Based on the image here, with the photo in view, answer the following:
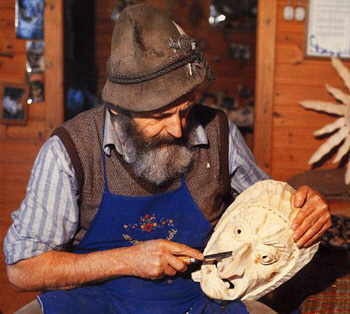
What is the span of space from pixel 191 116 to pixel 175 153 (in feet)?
0.94

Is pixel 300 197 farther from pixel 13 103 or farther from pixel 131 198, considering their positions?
pixel 13 103

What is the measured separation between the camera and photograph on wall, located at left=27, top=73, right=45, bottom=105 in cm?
382

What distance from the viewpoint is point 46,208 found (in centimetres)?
207

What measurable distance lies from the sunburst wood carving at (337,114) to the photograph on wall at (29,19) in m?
2.03

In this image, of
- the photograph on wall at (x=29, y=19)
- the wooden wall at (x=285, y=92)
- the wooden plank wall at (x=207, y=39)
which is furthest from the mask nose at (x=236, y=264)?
the wooden plank wall at (x=207, y=39)

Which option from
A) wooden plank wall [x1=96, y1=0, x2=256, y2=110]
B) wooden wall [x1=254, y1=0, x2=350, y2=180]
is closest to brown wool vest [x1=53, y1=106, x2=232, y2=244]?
wooden wall [x1=254, y1=0, x2=350, y2=180]

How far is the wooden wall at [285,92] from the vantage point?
12.5 ft

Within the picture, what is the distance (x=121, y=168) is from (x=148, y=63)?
0.49 m

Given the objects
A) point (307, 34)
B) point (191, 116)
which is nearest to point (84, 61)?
point (307, 34)

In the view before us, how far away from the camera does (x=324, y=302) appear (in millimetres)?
2670

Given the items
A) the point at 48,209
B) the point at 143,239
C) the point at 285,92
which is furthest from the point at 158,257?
the point at 285,92

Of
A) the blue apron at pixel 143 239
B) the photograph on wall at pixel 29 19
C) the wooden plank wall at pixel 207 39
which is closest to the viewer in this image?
the blue apron at pixel 143 239

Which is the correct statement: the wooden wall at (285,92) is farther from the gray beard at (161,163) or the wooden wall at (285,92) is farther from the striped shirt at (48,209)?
the striped shirt at (48,209)

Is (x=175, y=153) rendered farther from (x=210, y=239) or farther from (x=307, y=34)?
(x=307, y=34)
